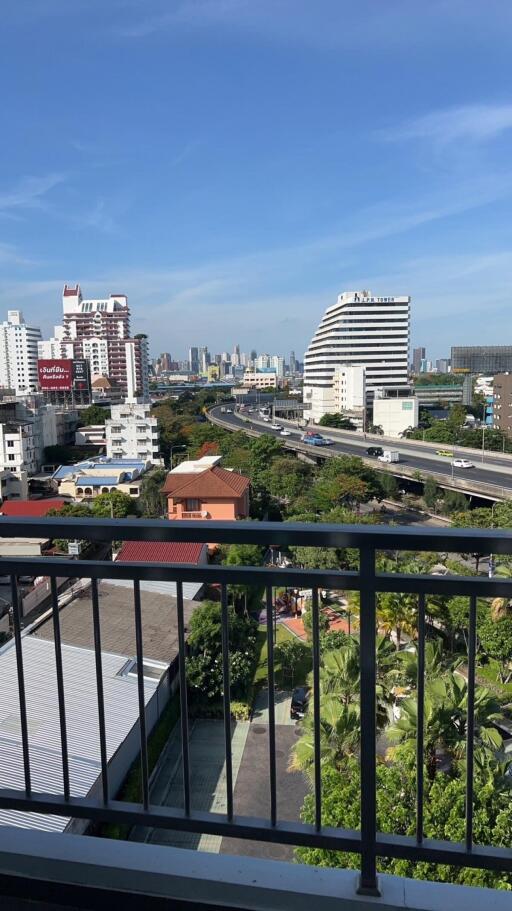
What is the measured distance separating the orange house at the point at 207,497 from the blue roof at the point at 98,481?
1049cm

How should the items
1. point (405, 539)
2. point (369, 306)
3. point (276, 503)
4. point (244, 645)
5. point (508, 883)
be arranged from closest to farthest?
point (405, 539) → point (508, 883) → point (244, 645) → point (276, 503) → point (369, 306)

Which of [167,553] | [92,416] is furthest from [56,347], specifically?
[167,553]

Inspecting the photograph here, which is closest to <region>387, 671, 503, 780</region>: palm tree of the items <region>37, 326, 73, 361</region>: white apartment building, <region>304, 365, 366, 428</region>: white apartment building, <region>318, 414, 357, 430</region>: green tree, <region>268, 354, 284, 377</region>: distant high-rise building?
<region>304, 365, 366, 428</region>: white apartment building

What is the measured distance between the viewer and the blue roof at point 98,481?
31562 millimetres

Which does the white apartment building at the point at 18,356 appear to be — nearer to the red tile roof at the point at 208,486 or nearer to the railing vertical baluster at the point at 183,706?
the red tile roof at the point at 208,486

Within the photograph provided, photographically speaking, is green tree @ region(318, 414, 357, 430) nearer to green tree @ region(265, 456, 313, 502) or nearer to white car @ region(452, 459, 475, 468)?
white car @ region(452, 459, 475, 468)

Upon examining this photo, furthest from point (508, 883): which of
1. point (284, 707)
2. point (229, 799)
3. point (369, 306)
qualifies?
point (369, 306)

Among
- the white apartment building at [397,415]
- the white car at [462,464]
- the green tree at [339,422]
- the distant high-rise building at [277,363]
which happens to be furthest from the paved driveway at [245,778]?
the distant high-rise building at [277,363]

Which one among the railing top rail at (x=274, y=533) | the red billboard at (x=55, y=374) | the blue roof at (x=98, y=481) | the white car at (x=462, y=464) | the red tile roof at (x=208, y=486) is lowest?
the blue roof at (x=98, y=481)

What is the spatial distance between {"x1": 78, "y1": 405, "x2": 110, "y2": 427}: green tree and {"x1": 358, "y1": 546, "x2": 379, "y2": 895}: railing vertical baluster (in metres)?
52.6

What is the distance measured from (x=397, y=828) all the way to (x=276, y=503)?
70.5 ft

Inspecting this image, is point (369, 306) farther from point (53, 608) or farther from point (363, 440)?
point (53, 608)

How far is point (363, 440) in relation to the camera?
44.5 metres

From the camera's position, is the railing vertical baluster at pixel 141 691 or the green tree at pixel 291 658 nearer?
the railing vertical baluster at pixel 141 691
